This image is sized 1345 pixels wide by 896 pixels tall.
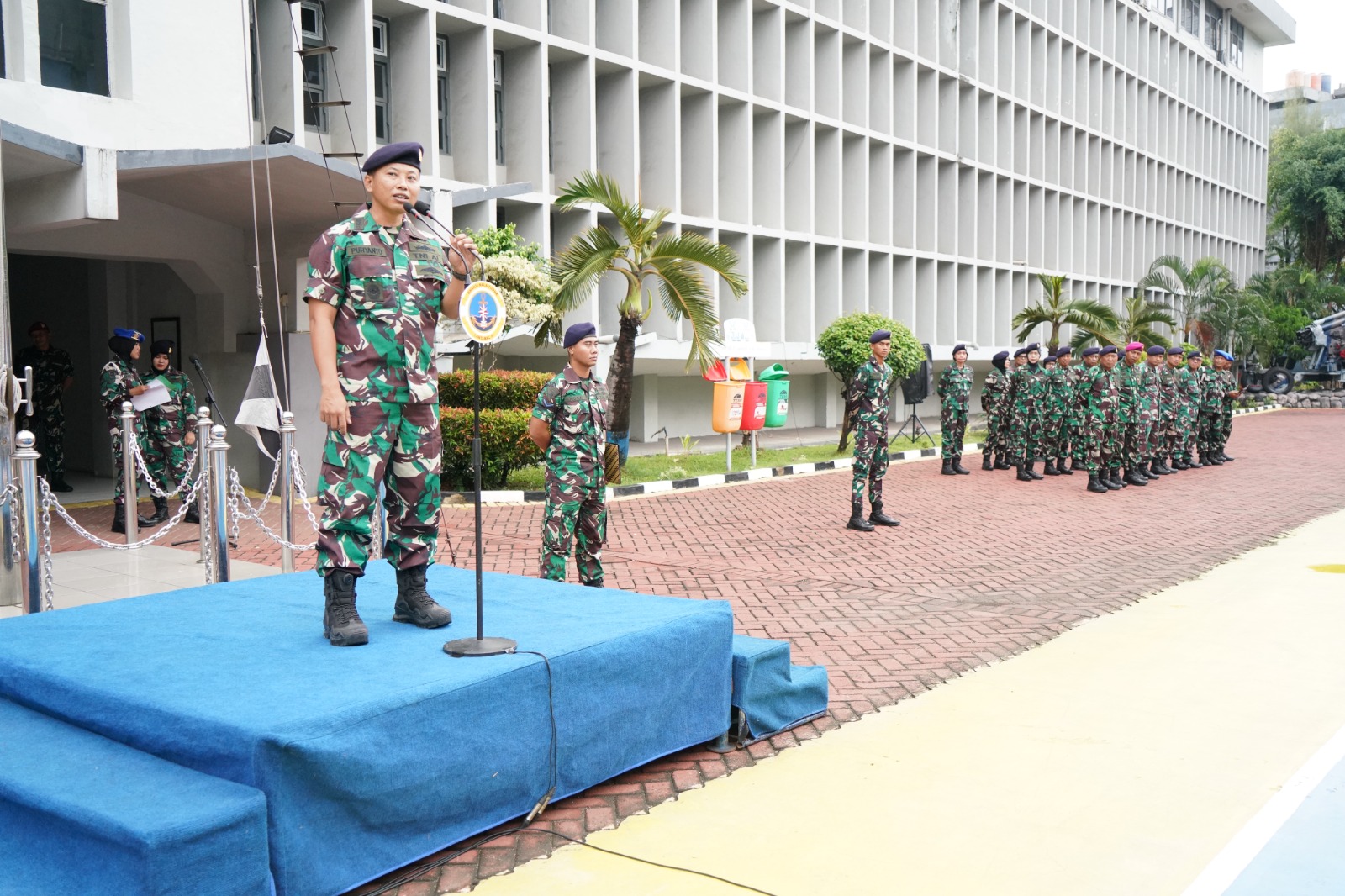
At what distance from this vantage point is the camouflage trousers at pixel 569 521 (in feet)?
23.1

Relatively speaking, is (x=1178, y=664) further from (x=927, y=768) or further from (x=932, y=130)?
(x=932, y=130)

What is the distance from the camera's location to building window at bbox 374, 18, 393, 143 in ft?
61.6

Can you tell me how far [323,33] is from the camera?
17422 millimetres

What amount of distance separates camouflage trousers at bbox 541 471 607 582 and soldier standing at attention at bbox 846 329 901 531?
16.6ft

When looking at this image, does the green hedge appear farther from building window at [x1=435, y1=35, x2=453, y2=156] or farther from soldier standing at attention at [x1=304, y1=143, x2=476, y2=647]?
soldier standing at attention at [x1=304, y1=143, x2=476, y2=647]

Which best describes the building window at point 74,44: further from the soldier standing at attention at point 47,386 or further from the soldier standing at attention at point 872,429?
the soldier standing at attention at point 872,429

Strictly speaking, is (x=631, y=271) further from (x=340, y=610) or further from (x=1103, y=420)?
(x=340, y=610)

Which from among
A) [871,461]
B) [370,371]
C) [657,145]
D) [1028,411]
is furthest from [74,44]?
[1028,411]

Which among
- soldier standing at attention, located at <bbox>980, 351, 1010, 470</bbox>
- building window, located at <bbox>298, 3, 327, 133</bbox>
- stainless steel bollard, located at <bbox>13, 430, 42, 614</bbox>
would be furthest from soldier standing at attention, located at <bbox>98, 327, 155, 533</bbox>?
soldier standing at attention, located at <bbox>980, 351, 1010, 470</bbox>

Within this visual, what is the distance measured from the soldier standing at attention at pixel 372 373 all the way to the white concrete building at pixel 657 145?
557 cm

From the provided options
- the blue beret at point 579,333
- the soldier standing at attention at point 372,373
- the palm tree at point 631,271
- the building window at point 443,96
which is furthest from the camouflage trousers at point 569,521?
the building window at point 443,96

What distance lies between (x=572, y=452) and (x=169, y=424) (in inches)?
233

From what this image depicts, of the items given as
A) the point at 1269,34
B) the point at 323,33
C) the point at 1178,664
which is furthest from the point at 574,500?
the point at 1269,34

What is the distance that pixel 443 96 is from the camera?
65.5ft
